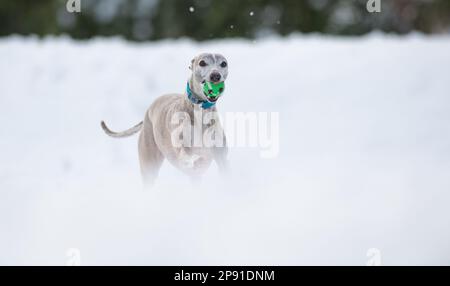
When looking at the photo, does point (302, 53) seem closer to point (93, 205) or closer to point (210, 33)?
point (93, 205)

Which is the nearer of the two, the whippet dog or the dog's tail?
the whippet dog

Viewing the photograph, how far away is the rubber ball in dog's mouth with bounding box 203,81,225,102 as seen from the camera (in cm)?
391

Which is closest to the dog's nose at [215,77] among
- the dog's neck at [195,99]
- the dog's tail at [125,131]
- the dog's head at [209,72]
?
the dog's head at [209,72]

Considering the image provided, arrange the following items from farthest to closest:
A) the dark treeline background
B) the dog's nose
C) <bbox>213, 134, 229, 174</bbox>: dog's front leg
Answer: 1. the dark treeline background
2. <bbox>213, 134, 229, 174</bbox>: dog's front leg
3. the dog's nose

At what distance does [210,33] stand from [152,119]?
13.7m

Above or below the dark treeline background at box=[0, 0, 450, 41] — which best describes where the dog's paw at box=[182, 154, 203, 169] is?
below

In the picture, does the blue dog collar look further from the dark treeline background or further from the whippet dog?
the dark treeline background

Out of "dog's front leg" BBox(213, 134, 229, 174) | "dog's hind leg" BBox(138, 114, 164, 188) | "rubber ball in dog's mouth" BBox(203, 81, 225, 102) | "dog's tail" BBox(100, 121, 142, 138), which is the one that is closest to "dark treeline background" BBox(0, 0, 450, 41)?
"dog's tail" BBox(100, 121, 142, 138)

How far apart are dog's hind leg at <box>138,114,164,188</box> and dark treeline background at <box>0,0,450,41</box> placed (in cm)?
1302

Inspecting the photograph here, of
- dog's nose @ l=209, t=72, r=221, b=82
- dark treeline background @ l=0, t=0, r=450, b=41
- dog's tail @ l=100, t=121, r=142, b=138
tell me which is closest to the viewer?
dog's nose @ l=209, t=72, r=221, b=82

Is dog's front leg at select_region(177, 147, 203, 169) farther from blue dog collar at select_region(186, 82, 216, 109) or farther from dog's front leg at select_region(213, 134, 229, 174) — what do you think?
blue dog collar at select_region(186, 82, 216, 109)

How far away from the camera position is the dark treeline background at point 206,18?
58.9ft

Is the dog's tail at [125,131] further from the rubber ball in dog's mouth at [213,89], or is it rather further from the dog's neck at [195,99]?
the rubber ball in dog's mouth at [213,89]

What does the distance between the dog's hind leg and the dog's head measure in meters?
0.70
